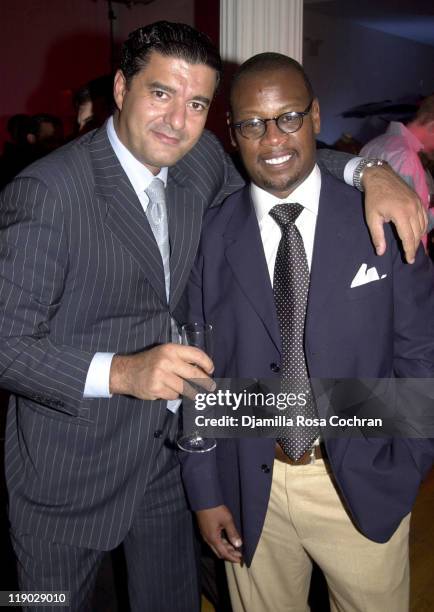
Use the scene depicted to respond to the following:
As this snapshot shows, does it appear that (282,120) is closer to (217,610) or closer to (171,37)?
(171,37)

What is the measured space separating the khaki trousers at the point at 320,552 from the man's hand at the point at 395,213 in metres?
0.63

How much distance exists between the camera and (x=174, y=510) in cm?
182

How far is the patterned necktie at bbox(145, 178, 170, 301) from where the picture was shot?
1677 mm

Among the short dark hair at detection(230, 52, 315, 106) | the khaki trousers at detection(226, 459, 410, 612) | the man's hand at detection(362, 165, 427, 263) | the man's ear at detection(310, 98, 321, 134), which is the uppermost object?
the short dark hair at detection(230, 52, 315, 106)

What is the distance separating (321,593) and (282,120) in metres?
1.96

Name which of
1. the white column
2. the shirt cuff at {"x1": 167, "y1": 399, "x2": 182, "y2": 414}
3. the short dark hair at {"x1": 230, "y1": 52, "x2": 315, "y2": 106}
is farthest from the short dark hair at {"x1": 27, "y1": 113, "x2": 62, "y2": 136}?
the shirt cuff at {"x1": 167, "y1": 399, "x2": 182, "y2": 414}

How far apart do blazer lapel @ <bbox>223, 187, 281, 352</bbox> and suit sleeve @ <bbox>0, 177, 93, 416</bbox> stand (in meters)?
0.46

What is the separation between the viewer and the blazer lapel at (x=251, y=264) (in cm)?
154

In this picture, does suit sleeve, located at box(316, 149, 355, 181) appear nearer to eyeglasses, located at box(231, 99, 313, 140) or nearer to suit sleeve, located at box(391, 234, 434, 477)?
eyeglasses, located at box(231, 99, 313, 140)

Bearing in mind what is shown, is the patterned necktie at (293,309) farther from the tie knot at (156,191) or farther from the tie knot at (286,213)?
the tie knot at (156,191)

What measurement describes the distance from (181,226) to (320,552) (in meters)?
1.00

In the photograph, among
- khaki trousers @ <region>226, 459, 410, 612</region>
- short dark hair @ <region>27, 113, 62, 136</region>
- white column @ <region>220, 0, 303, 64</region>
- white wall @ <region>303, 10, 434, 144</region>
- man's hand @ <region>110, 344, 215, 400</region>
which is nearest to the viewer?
man's hand @ <region>110, 344, 215, 400</region>

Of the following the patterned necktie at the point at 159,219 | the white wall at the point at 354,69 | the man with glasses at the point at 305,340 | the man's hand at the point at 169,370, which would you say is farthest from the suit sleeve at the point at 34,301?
the white wall at the point at 354,69

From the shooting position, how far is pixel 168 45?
1.56 meters
